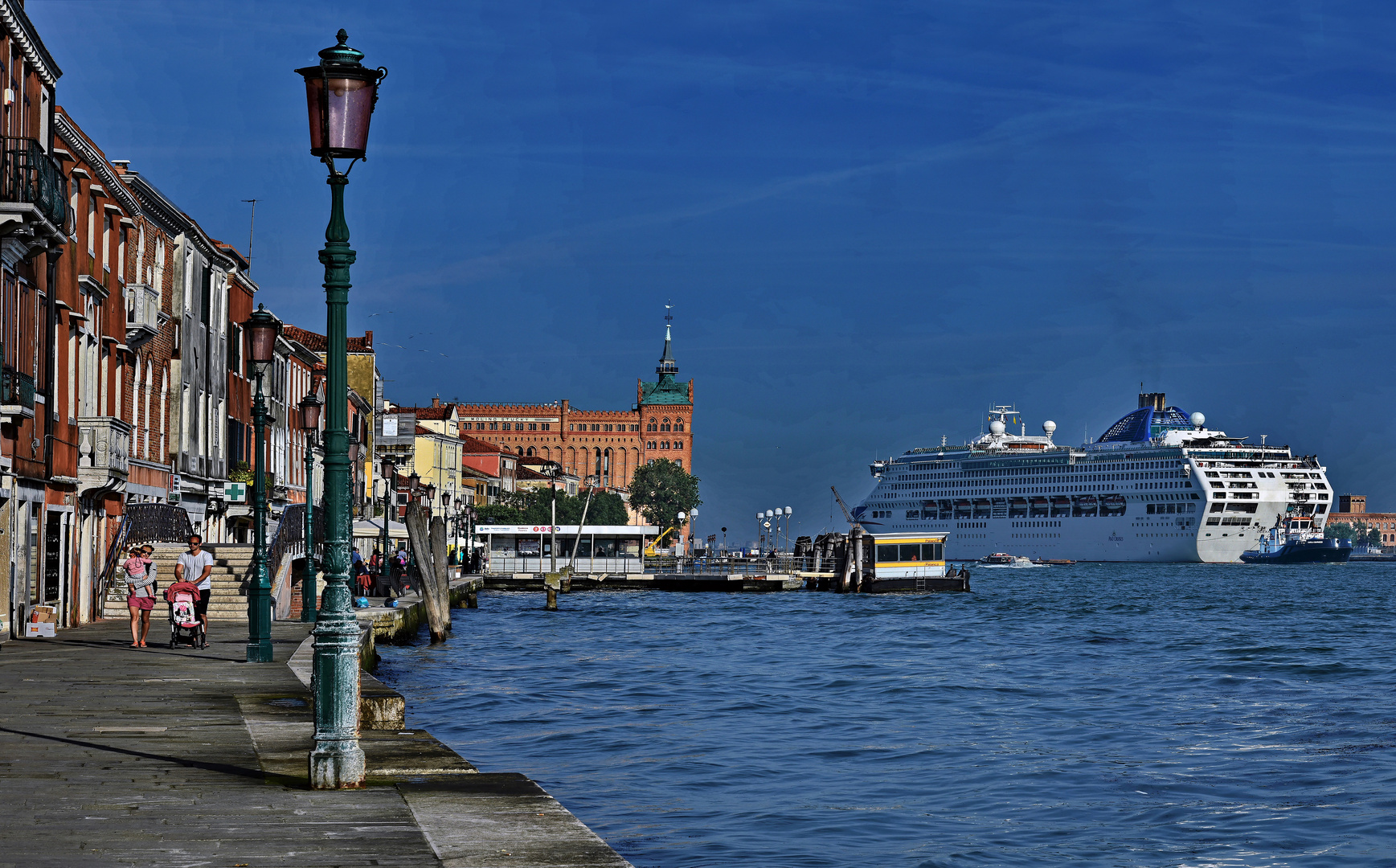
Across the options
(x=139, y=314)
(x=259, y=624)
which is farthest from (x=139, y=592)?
(x=139, y=314)

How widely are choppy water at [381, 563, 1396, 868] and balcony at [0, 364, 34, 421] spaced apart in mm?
7028

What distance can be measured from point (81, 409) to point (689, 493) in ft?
565

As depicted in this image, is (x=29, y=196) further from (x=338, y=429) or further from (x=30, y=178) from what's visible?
(x=338, y=429)

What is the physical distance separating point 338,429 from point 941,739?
41.0 feet

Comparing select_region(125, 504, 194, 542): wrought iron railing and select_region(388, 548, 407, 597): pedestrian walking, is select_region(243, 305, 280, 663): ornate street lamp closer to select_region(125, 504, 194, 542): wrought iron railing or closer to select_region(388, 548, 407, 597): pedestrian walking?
select_region(125, 504, 194, 542): wrought iron railing

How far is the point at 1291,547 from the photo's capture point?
162 meters

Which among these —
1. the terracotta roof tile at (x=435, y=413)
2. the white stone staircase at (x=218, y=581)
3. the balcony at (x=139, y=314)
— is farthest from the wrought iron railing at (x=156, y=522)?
the terracotta roof tile at (x=435, y=413)

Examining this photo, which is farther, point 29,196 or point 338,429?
point 29,196

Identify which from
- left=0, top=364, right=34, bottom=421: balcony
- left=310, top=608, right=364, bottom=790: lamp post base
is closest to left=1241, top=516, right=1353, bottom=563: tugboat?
left=0, top=364, right=34, bottom=421: balcony

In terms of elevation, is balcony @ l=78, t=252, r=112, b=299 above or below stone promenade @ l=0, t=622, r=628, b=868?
above

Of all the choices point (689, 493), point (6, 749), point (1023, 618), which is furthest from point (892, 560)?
point (689, 493)

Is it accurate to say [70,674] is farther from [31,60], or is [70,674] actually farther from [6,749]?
[31,60]

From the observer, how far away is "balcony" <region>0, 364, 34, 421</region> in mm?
21188

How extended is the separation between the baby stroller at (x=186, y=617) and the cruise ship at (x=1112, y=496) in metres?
150
